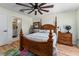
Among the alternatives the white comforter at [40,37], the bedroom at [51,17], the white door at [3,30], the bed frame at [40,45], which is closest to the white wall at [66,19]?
the bedroom at [51,17]

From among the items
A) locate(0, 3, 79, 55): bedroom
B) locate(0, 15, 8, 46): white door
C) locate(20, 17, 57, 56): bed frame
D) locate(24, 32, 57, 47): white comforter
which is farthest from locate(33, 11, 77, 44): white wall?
locate(0, 15, 8, 46): white door

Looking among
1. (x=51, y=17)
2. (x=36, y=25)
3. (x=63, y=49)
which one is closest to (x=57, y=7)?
(x=51, y=17)

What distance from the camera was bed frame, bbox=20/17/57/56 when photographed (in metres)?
1.62

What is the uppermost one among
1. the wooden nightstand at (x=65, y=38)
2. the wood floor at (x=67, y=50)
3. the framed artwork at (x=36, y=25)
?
the framed artwork at (x=36, y=25)

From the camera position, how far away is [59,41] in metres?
1.72

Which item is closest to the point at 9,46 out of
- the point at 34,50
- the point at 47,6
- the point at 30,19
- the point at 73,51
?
the point at 34,50

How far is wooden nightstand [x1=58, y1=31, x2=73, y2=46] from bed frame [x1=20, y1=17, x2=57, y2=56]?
151mm

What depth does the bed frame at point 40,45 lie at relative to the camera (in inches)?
64.0

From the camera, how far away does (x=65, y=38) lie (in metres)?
1.76

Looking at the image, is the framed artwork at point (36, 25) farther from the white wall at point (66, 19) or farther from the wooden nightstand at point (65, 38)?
the wooden nightstand at point (65, 38)

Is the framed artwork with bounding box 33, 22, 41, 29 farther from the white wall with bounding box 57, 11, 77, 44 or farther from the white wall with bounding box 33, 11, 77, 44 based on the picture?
the white wall with bounding box 57, 11, 77, 44

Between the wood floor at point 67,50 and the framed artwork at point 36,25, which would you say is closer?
the wood floor at point 67,50

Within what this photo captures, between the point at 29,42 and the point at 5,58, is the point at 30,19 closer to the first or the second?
the point at 29,42

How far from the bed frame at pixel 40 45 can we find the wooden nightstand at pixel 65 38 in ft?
0.50
